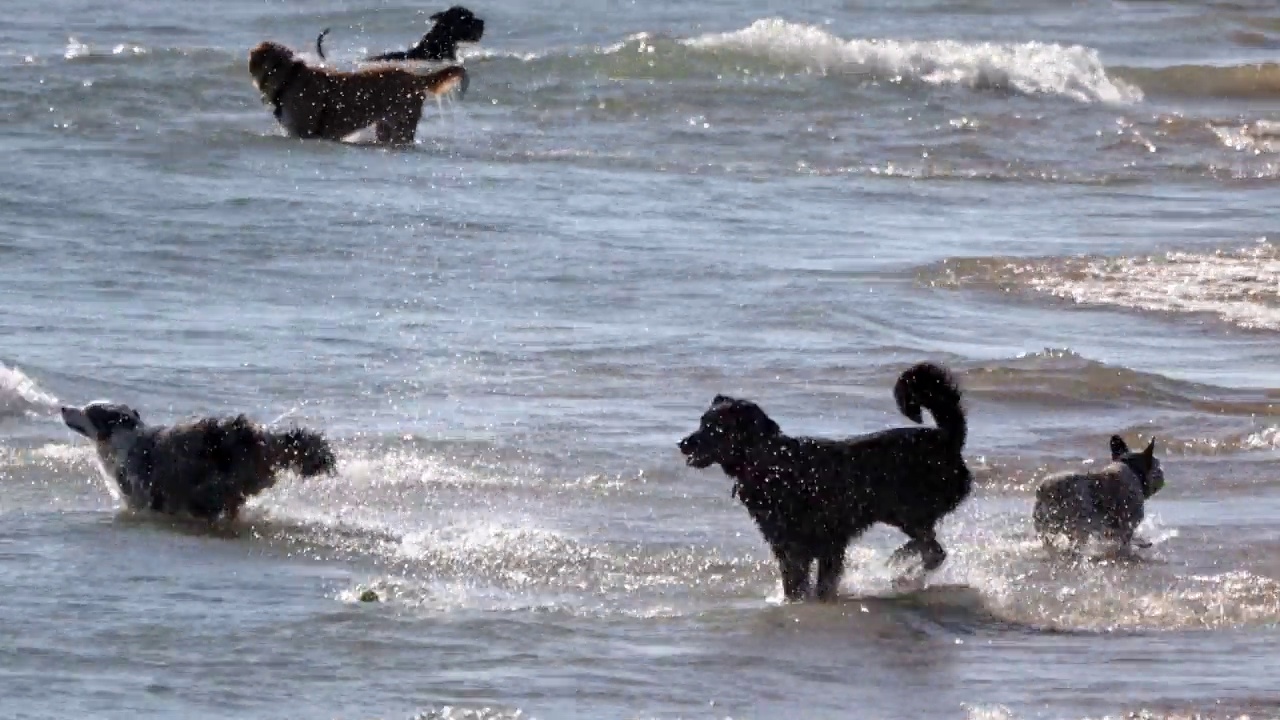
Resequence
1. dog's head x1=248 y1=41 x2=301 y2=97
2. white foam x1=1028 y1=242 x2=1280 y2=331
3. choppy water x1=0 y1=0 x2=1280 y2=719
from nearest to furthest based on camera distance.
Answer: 1. choppy water x1=0 y1=0 x2=1280 y2=719
2. white foam x1=1028 y1=242 x2=1280 y2=331
3. dog's head x1=248 y1=41 x2=301 y2=97

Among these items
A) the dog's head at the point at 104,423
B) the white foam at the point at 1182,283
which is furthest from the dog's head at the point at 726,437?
the white foam at the point at 1182,283

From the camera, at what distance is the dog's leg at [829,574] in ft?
24.4

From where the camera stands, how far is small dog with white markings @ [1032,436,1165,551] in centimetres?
805

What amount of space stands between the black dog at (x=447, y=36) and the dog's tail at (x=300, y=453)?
10.5 meters

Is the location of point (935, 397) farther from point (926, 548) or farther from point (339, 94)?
point (339, 94)

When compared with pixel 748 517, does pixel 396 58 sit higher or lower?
higher

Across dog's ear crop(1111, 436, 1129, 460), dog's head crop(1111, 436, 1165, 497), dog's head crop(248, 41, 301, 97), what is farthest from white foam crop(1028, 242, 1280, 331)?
dog's head crop(248, 41, 301, 97)

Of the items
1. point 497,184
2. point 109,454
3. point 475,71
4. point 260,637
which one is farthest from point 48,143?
point 260,637

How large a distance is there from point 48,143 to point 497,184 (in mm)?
3203

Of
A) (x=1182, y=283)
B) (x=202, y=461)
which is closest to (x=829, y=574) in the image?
(x=202, y=461)

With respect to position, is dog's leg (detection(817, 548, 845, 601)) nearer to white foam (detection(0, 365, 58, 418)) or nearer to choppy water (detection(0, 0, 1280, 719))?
choppy water (detection(0, 0, 1280, 719))

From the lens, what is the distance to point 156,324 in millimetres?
11406

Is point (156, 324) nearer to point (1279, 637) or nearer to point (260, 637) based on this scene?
point (260, 637)

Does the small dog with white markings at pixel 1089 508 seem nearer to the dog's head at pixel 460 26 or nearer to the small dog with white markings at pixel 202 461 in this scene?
the small dog with white markings at pixel 202 461
